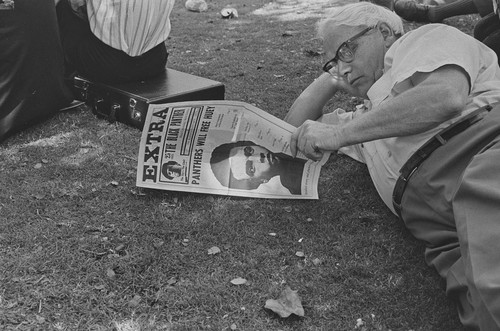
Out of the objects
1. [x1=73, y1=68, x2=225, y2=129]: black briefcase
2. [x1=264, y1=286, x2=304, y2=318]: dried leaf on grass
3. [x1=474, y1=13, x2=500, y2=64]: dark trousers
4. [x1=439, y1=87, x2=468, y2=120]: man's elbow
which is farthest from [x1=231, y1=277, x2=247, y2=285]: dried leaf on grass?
[x1=474, y1=13, x2=500, y2=64]: dark trousers

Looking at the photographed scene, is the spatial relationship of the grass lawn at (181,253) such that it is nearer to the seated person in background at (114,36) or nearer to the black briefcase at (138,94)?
the black briefcase at (138,94)

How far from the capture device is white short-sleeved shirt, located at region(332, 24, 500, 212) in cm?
198

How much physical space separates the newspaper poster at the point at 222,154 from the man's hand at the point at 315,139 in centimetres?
15

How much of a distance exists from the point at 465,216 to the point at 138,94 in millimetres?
2140

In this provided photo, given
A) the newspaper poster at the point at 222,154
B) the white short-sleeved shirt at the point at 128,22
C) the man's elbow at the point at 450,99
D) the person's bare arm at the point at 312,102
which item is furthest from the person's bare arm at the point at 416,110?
the white short-sleeved shirt at the point at 128,22

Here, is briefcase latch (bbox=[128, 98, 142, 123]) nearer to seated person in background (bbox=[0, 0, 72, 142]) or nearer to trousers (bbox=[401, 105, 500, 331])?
seated person in background (bbox=[0, 0, 72, 142])

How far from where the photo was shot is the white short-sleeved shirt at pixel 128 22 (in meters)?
3.23

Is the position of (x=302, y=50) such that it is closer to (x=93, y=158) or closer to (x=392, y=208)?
(x=93, y=158)

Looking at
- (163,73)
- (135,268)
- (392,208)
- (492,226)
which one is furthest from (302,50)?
(492,226)

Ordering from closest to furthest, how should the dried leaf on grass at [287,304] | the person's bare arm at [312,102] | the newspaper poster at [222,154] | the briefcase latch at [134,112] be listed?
the dried leaf on grass at [287,304] → the newspaper poster at [222,154] → the person's bare arm at [312,102] → the briefcase latch at [134,112]

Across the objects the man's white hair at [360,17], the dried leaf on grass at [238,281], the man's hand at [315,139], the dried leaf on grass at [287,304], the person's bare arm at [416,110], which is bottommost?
the dried leaf on grass at [238,281]

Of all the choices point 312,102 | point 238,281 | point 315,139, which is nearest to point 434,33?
point 315,139

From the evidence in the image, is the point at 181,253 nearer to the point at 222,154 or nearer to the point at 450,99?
the point at 222,154

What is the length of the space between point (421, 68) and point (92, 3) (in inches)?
80.0
